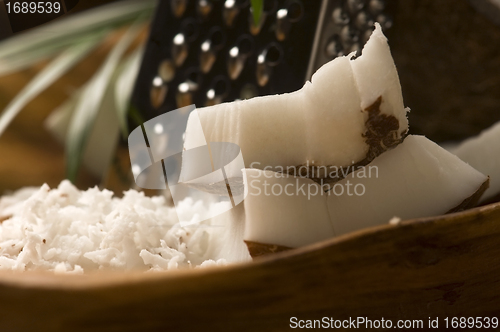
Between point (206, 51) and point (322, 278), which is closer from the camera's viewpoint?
point (322, 278)

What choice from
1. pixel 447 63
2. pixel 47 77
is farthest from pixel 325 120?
pixel 47 77

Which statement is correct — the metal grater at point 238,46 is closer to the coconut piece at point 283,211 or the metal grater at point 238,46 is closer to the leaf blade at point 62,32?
the coconut piece at point 283,211

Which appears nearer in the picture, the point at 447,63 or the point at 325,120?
the point at 325,120

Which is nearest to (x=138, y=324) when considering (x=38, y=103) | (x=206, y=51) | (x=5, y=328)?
(x=5, y=328)

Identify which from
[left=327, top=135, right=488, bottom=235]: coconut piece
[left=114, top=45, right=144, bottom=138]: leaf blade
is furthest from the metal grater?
[left=327, top=135, right=488, bottom=235]: coconut piece

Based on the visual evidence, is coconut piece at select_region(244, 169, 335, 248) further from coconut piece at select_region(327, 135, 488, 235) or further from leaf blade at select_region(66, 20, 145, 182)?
leaf blade at select_region(66, 20, 145, 182)

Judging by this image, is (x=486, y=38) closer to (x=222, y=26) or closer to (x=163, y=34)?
(x=222, y=26)

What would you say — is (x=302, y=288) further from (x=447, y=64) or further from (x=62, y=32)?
(x=62, y=32)
